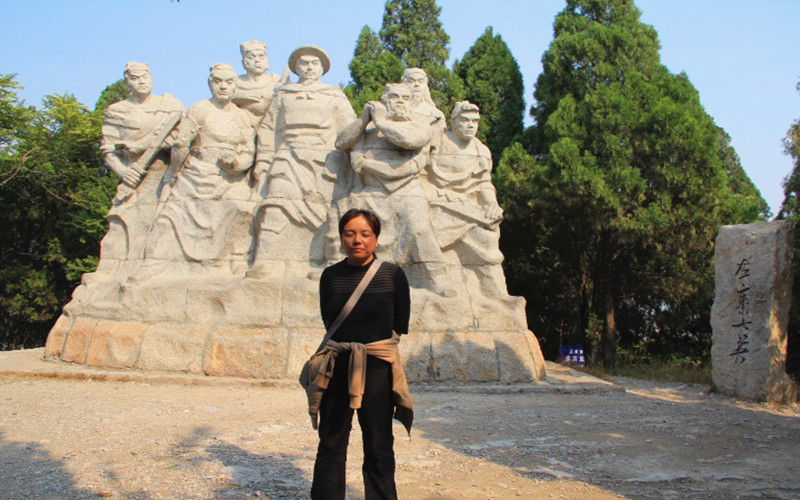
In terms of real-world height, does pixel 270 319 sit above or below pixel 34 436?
above

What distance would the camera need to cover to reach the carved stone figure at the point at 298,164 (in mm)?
7609

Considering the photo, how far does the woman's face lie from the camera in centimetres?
292

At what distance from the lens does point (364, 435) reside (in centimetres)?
292

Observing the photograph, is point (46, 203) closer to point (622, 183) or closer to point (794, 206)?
point (622, 183)

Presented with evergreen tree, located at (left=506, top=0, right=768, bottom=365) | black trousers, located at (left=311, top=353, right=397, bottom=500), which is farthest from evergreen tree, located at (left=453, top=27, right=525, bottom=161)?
black trousers, located at (left=311, top=353, right=397, bottom=500)

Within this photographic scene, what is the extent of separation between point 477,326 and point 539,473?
314 cm

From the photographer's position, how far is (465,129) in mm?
7750

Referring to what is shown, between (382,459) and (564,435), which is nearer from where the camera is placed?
(382,459)

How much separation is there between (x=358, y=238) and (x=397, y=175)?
14.5 ft

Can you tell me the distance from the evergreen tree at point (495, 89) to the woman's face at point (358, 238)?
12955 millimetres

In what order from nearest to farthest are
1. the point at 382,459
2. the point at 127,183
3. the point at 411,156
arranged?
the point at 382,459 → the point at 411,156 → the point at 127,183

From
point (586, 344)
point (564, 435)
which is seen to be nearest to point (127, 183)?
point (564, 435)

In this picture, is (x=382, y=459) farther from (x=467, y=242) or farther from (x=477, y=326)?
(x=467, y=242)

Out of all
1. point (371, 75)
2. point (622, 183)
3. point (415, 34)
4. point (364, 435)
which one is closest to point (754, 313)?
point (622, 183)
